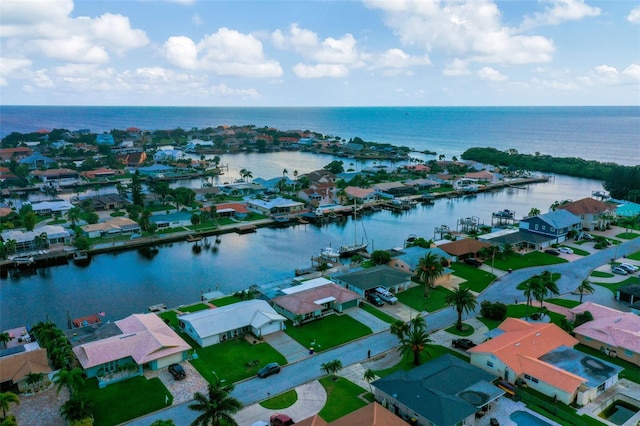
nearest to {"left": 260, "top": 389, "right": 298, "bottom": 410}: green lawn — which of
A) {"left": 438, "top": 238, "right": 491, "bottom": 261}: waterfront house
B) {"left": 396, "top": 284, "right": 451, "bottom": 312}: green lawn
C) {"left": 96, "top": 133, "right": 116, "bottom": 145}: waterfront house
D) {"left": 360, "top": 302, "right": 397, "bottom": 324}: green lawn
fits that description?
{"left": 360, "top": 302, "right": 397, "bottom": 324}: green lawn

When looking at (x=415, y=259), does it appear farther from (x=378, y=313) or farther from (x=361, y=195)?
(x=361, y=195)

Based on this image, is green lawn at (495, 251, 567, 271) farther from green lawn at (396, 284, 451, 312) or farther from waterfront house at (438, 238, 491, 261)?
green lawn at (396, 284, 451, 312)

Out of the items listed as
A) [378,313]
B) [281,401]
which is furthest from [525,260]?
[281,401]

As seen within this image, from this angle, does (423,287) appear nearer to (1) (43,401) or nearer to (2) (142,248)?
(1) (43,401)

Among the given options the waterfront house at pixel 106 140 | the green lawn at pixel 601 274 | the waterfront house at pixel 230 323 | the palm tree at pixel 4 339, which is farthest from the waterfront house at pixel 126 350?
the waterfront house at pixel 106 140

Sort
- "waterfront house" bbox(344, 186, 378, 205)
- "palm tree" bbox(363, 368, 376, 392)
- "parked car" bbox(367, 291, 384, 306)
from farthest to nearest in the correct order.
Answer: "waterfront house" bbox(344, 186, 378, 205), "parked car" bbox(367, 291, 384, 306), "palm tree" bbox(363, 368, 376, 392)

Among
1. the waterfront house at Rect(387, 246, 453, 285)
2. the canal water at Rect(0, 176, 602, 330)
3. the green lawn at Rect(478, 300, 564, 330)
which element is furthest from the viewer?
the waterfront house at Rect(387, 246, 453, 285)
